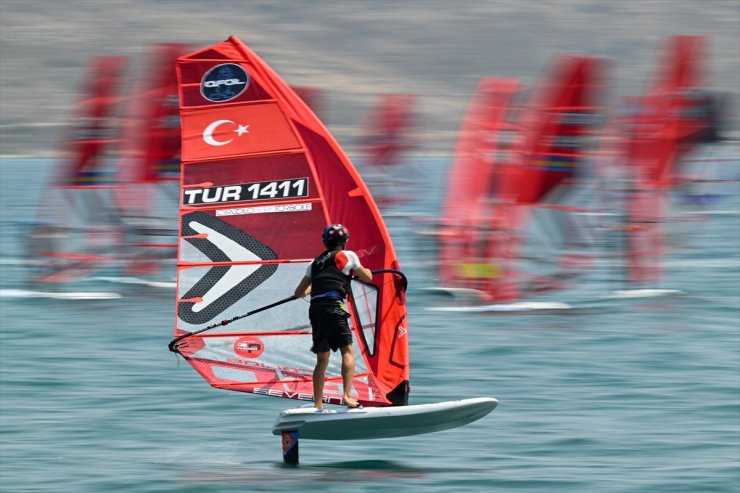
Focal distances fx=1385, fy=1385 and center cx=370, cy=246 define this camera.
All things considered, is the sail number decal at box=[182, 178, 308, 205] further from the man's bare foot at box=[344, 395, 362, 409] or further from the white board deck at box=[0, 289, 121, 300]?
the white board deck at box=[0, 289, 121, 300]

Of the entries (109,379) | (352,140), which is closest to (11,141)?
(352,140)

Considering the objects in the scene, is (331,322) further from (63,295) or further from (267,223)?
(63,295)

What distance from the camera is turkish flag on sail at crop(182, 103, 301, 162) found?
11047 millimetres

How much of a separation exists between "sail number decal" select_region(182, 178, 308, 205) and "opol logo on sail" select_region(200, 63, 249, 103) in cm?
72

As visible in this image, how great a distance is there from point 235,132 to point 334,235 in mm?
1501

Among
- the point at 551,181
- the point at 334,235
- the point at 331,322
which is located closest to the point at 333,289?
the point at 331,322

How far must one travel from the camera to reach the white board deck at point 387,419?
10367 millimetres

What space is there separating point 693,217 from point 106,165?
10.2 metres

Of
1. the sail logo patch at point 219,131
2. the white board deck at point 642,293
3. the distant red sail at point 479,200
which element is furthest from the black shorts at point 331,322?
the white board deck at point 642,293

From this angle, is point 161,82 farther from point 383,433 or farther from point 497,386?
point 383,433

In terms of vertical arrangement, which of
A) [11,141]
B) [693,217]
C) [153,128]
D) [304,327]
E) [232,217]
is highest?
[232,217]

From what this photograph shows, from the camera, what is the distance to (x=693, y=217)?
24.4m

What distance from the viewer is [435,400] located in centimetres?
1374

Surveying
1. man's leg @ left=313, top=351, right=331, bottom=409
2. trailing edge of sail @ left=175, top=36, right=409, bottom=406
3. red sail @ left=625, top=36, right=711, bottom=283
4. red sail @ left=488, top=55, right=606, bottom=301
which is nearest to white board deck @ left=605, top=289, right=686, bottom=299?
red sail @ left=625, top=36, right=711, bottom=283
